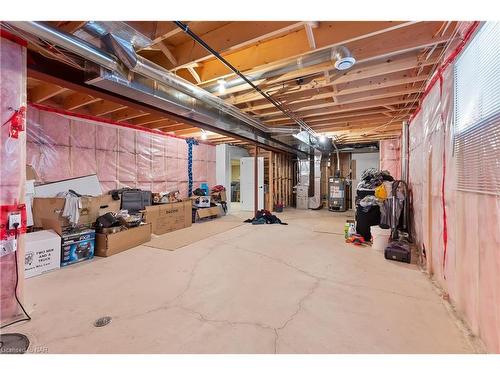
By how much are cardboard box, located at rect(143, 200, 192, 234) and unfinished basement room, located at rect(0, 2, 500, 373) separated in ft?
0.26

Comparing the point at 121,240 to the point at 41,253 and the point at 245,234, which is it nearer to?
the point at 41,253

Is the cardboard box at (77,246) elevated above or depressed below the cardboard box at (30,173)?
below

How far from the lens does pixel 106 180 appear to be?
4523mm

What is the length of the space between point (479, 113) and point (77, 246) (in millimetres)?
4356

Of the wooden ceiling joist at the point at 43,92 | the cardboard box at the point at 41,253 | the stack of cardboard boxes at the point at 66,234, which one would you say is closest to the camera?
the cardboard box at the point at 41,253

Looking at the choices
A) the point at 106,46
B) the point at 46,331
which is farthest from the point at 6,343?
the point at 106,46

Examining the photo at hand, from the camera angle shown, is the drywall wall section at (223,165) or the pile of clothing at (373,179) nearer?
the pile of clothing at (373,179)

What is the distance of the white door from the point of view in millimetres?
7355

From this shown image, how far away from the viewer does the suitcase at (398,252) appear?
2904 millimetres

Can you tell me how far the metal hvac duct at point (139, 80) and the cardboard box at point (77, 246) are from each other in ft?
6.74

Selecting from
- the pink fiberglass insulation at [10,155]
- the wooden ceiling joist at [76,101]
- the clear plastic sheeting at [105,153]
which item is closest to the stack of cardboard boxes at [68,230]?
the clear plastic sheeting at [105,153]

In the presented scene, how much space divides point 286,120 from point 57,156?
4.31 m

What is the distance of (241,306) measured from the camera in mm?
1906

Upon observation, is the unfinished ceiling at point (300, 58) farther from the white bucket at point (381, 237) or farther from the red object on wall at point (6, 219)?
the white bucket at point (381, 237)
